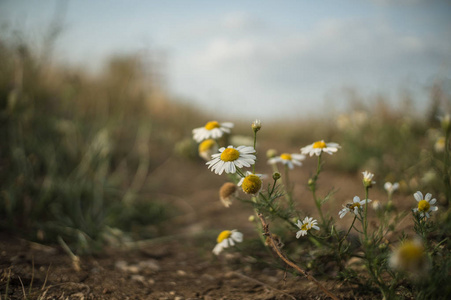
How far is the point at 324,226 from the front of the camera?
4.25ft

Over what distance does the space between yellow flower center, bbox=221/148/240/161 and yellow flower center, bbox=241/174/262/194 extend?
11 cm

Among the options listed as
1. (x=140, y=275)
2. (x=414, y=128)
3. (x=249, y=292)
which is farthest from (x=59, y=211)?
(x=414, y=128)

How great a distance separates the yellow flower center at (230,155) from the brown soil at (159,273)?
478 mm

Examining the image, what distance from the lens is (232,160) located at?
112cm

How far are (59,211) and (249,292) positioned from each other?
1587mm

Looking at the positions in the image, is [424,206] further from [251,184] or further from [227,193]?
[227,193]

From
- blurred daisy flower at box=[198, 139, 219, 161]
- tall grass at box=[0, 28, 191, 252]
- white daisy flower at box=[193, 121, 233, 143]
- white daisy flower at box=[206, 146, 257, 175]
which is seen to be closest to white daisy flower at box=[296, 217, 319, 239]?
white daisy flower at box=[206, 146, 257, 175]

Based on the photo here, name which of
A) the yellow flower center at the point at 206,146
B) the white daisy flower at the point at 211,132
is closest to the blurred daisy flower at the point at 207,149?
the yellow flower center at the point at 206,146

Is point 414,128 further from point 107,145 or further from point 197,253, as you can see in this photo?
point 107,145

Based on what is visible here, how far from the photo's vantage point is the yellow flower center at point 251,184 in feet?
3.40

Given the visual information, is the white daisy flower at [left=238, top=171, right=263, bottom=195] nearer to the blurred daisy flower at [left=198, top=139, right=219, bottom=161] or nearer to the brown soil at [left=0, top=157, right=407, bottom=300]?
the brown soil at [left=0, top=157, right=407, bottom=300]

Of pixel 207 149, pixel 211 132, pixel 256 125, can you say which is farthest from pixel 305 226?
pixel 207 149

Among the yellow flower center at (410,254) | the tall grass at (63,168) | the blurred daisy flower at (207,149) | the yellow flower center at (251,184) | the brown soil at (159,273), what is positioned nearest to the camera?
the yellow flower center at (410,254)

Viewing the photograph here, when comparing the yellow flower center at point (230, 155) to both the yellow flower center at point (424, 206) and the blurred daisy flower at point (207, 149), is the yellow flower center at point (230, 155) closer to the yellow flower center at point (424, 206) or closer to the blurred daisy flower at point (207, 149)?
the blurred daisy flower at point (207, 149)
